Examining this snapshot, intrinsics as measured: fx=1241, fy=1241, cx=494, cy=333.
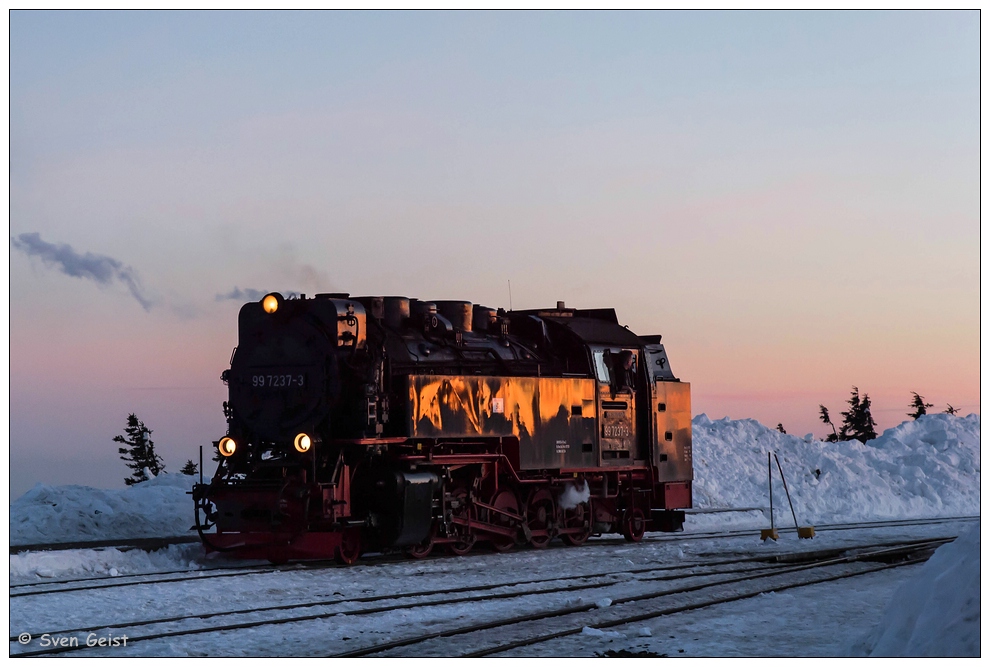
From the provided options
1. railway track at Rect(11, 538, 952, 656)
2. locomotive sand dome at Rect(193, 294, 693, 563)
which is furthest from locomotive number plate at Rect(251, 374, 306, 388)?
railway track at Rect(11, 538, 952, 656)

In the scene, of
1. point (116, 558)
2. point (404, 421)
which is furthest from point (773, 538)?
point (116, 558)

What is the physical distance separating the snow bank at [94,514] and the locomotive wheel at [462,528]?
5.34m

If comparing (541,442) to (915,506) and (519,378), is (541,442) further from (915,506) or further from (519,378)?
(915,506)

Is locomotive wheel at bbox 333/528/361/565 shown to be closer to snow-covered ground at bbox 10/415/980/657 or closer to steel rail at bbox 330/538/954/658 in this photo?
snow-covered ground at bbox 10/415/980/657

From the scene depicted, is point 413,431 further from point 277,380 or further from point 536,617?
point 536,617

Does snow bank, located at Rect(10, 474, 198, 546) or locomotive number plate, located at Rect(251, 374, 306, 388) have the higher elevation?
locomotive number plate, located at Rect(251, 374, 306, 388)

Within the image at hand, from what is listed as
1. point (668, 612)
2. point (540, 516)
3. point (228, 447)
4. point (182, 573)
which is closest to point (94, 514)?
point (228, 447)

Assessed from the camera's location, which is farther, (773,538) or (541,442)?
(773,538)

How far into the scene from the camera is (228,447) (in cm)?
1725

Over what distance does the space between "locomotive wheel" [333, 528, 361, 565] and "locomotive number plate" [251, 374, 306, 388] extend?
2.12 metres

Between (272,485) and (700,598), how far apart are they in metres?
5.99

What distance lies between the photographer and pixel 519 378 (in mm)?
18500

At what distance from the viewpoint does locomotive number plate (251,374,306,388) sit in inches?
666

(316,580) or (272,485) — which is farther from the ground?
(272,485)
